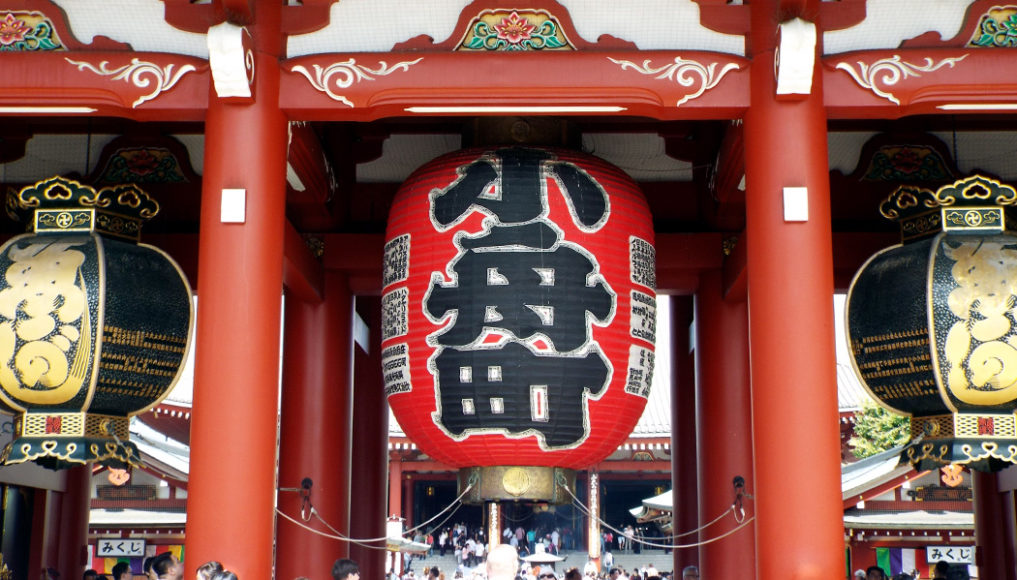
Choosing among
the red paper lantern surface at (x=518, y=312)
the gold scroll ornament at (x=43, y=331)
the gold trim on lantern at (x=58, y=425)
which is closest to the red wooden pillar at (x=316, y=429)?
the red paper lantern surface at (x=518, y=312)

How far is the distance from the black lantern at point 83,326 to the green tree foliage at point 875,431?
74.5 feet

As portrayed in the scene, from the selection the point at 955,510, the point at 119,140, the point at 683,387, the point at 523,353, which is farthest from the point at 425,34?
Answer: the point at 955,510

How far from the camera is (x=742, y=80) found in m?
6.64

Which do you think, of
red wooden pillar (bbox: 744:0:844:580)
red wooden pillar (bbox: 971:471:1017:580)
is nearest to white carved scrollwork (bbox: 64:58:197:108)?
red wooden pillar (bbox: 744:0:844:580)

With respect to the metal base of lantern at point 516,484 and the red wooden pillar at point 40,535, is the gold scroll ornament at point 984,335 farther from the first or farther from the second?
the red wooden pillar at point 40,535

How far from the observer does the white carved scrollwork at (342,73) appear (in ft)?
22.0

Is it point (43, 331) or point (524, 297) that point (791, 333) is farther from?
point (43, 331)

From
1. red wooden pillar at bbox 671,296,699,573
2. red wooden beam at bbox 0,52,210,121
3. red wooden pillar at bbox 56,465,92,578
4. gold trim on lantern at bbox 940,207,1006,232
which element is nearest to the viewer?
red wooden beam at bbox 0,52,210,121

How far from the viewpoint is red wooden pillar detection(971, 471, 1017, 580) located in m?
11.3

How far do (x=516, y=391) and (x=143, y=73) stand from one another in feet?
9.25

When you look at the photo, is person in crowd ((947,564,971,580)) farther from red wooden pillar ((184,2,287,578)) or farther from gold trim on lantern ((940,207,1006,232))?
red wooden pillar ((184,2,287,578))

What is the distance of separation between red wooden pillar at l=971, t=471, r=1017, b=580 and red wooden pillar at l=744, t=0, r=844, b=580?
20.4 ft

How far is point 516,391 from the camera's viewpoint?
22.2 feet

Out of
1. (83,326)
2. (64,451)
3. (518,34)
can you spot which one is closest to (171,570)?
(64,451)
